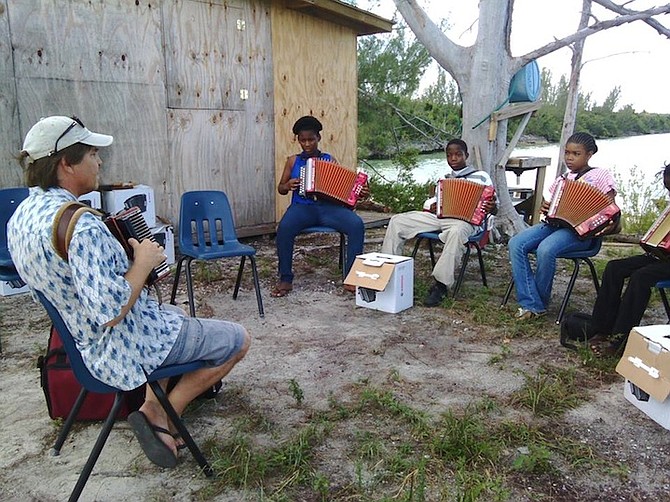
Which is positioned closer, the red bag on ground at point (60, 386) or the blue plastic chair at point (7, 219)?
the red bag on ground at point (60, 386)

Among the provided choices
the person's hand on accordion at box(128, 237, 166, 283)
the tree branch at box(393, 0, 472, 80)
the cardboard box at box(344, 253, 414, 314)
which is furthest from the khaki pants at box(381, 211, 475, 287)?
the person's hand on accordion at box(128, 237, 166, 283)

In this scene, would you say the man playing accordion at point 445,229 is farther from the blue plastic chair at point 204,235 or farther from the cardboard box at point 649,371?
the cardboard box at point 649,371

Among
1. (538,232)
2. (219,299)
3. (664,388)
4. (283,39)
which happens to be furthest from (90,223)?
(283,39)

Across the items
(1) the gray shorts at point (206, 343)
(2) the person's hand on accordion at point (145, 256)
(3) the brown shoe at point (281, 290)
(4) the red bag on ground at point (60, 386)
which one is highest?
(2) the person's hand on accordion at point (145, 256)

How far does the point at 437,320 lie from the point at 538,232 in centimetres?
97

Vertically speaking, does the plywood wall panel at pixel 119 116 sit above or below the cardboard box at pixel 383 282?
above

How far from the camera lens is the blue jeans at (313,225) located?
4.80m

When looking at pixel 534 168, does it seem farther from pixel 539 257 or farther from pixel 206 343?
pixel 206 343

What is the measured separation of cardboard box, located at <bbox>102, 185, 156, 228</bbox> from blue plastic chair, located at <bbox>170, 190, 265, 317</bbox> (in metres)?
0.77

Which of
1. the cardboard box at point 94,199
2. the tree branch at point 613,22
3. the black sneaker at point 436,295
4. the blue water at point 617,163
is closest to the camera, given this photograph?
the black sneaker at point 436,295

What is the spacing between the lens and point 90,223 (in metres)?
1.85

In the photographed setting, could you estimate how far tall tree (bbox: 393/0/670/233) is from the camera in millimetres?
6074

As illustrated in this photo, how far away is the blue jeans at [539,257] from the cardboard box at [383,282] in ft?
2.55

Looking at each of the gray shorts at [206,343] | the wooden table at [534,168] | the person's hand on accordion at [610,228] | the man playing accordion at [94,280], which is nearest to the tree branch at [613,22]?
the wooden table at [534,168]
